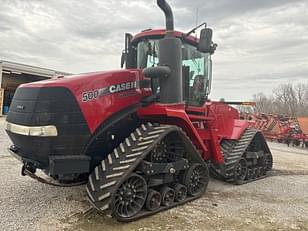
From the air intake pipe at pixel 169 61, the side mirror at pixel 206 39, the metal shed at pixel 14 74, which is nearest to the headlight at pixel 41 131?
the air intake pipe at pixel 169 61

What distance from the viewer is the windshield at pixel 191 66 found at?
5672mm

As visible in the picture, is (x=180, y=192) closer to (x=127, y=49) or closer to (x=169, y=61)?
(x=169, y=61)

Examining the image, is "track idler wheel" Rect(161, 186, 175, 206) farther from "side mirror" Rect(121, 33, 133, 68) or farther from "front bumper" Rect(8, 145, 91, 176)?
"side mirror" Rect(121, 33, 133, 68)

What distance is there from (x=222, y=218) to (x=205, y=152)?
1.74 meters

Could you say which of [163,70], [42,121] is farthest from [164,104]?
[42,121]

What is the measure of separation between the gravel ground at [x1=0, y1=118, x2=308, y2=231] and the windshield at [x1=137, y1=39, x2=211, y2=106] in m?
1.89

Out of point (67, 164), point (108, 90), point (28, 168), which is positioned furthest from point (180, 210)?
point (28, 168)

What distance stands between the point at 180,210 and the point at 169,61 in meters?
2.30

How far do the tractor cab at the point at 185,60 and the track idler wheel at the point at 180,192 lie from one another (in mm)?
1559

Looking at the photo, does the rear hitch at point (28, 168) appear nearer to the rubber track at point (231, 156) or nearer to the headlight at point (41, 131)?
the headlight at point (41, 131)

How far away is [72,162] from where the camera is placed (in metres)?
4.19

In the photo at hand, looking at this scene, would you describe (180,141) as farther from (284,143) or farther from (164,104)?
(284,143)

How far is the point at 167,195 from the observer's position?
16.3 feet

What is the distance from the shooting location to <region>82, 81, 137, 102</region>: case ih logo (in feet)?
14.4
